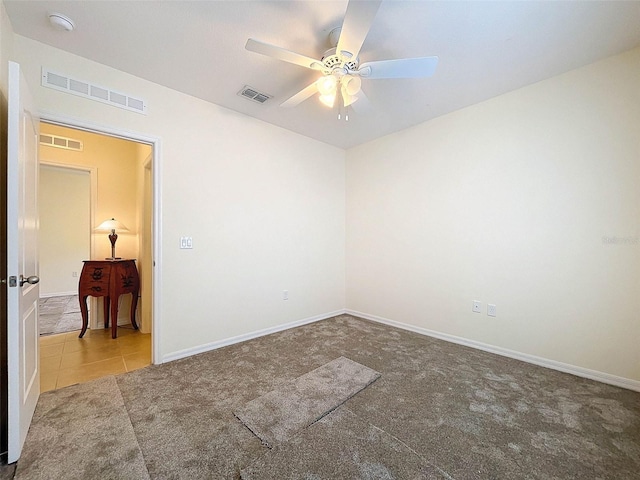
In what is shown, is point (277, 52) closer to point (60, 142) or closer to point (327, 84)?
point (327, 84)

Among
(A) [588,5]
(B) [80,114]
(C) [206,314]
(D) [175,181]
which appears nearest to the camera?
(A) [588,5]

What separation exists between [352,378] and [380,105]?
2683mm

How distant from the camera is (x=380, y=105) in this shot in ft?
9.32

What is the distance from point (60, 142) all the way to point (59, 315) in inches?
101

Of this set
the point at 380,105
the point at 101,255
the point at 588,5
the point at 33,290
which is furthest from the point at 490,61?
the point at 101,255

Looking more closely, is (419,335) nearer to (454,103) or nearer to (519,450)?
(519,450)

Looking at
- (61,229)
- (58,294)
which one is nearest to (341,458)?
(58,294)

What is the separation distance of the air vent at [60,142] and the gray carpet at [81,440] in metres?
3.26

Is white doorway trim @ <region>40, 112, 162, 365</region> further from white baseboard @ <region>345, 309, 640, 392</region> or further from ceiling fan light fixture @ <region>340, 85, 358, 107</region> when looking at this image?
white baseboard @ <region>345, 309, 640, 392</region>

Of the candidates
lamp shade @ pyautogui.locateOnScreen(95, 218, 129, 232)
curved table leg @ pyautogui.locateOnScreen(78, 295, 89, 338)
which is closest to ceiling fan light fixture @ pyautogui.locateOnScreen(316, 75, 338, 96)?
lamp shade @ pyautogui.locateOnScreen(95, 218, 129, 232)

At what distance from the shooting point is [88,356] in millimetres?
2680

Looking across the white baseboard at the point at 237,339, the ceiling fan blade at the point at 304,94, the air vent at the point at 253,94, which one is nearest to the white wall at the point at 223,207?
the white baseboard at the point at 237,339

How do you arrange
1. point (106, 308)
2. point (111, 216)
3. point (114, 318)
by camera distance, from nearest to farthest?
point (114, 318), point (106, 308), point (111, 216)

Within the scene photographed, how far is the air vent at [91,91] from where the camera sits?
2.03 metres
